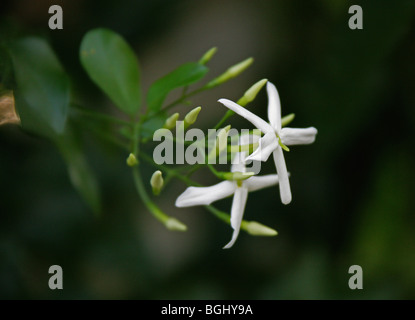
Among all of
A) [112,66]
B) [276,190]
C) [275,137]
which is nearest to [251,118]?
[275,137]

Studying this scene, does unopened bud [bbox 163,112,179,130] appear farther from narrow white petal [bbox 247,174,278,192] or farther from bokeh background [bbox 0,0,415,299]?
bokeh background [bbox 0,0,415,299]

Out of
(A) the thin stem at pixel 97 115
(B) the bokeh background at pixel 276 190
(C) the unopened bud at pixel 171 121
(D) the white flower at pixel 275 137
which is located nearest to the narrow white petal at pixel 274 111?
(D) the white flower at pixel 275 137

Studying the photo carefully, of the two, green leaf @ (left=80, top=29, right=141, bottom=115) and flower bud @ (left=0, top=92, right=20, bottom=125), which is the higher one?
green leaf @ (left=80, top=29, right=141, bottom=115)

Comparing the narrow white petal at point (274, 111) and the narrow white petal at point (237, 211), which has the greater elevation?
the narrow white petal at point (274, 111)

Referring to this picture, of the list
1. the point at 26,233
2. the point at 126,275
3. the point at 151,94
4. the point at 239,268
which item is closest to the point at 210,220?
the point at 239,268

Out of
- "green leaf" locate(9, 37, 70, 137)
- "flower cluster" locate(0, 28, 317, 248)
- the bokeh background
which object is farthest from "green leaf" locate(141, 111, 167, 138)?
the bokeh background

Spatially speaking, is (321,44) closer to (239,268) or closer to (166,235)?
(239,268)

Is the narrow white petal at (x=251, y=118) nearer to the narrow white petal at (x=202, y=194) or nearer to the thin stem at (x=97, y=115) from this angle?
the narrow white petal at (x=202, y=194)
